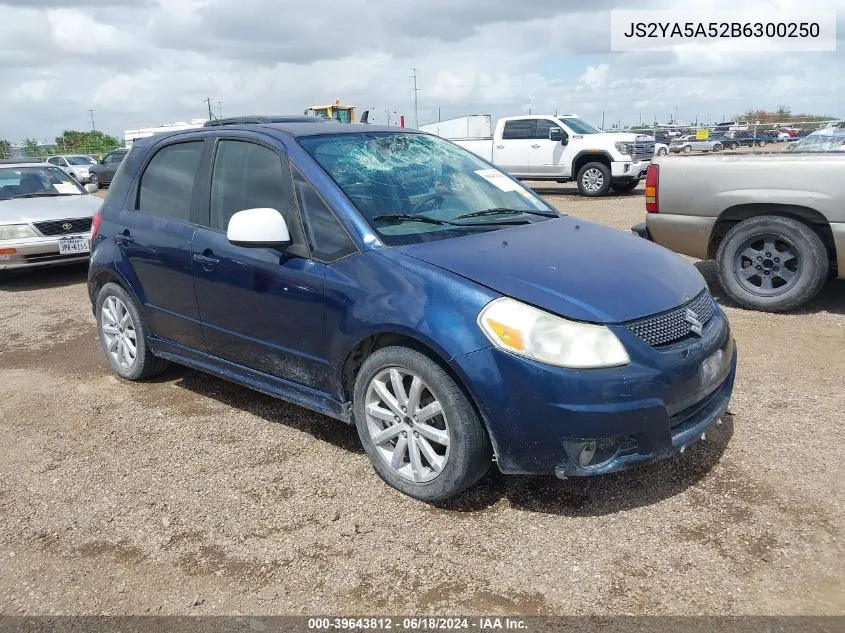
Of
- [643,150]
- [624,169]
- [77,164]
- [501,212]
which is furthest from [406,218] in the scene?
[77,164]

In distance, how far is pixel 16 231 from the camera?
8.34 meters

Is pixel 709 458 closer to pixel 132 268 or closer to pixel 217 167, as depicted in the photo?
pixel 217 167

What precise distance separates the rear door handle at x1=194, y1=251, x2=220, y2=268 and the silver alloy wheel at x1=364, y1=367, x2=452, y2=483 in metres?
1.29

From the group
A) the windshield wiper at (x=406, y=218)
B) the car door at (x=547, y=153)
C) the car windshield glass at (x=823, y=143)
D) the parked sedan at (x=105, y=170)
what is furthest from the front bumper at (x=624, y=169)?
the parked sedan at (x=105, y=170)

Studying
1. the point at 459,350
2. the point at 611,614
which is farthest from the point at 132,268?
the point at 611,614

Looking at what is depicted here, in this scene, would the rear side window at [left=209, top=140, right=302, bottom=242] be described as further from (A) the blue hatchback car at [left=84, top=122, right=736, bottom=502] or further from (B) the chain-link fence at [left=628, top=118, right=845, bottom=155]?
(B) the chain-link fence at [left=628, top=118, right=845, bottom=155]

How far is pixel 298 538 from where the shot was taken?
3.07 m

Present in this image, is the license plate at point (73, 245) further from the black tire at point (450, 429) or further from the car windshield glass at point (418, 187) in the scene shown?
the black tire at point (450, 429)

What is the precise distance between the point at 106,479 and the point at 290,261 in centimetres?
151

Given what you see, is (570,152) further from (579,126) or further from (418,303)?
(418,303)

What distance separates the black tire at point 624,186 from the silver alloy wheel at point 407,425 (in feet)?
47.9

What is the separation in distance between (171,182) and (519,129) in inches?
571

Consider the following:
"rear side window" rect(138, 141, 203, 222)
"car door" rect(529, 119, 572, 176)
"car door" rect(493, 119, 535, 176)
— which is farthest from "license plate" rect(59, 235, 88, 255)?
"car door" rect(529, 119, 572, 176)

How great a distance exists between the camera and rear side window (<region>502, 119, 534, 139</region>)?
17.6 m
